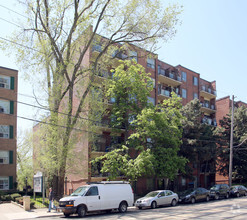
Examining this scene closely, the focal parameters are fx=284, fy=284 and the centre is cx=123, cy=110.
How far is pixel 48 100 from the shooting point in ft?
71.4

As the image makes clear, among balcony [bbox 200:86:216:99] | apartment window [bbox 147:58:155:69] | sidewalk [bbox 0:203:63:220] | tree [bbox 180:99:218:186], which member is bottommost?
sidewalk [bbox 0:203:63:220]

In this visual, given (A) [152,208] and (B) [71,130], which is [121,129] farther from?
(A) [152,208]

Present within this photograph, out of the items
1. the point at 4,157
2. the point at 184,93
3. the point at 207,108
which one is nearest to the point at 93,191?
the point at 4,157

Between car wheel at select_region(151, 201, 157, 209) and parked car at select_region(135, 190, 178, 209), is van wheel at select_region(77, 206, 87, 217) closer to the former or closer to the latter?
parked car at select_region(135, 190, 178, 209)

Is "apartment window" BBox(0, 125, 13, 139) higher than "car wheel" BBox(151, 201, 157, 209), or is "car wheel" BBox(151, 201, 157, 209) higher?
"apartment window" BBox(0, 125, 13, 139)

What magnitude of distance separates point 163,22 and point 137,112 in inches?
340

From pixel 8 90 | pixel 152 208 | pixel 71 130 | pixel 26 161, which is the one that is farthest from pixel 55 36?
pixel 26 161

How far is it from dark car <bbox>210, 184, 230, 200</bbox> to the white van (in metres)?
12.1

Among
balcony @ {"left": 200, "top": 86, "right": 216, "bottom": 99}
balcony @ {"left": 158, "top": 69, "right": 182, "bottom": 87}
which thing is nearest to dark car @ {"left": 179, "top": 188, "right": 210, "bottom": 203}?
balcony @ {"left": 158, "top": 69, "right": 182, "bottom": 87}

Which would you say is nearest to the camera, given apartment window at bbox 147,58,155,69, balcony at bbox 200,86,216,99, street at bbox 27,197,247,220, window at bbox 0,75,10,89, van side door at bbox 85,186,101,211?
Answer: street at bbox 27,197,247,220

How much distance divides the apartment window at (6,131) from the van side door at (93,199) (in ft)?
61.5

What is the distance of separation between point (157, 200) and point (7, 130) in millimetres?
19691

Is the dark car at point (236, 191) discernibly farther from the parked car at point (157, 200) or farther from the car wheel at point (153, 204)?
the car wheel at point (153, 204)

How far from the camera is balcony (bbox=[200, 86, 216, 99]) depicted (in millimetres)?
47419
